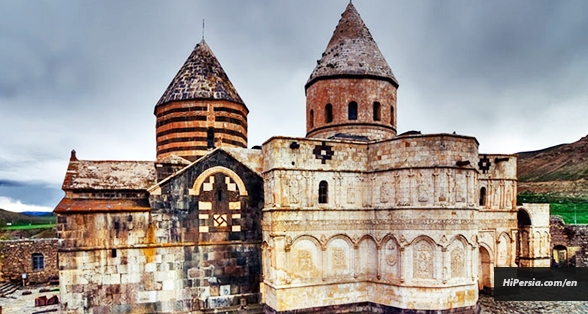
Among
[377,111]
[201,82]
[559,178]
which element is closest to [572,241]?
[377,111]

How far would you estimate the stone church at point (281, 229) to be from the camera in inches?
518

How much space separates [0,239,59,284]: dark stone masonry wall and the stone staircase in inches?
24.4

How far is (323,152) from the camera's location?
14.4 m

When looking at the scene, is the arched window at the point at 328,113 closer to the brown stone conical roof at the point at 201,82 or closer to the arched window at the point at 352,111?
the arched window at the point at 352,111

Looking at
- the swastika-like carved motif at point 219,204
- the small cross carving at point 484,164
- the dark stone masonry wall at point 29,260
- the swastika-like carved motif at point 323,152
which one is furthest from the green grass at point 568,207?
the dark stone masonry wall at point 29,260

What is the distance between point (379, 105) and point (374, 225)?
613cm

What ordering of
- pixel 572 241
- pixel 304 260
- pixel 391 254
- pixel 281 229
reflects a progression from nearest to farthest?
pixel 281 229, pixel 304 260, pixel 391 254, pixel 572 241

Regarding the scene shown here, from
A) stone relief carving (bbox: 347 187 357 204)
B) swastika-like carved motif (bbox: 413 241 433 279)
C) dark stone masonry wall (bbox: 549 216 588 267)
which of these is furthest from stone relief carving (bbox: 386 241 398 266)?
dark stone masonry wall (bbox: 549 216 588 267)

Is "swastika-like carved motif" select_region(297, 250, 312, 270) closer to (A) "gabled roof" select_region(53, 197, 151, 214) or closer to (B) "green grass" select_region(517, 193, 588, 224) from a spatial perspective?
(A) "gabled roof" select_region(53, 197, 151, 214)

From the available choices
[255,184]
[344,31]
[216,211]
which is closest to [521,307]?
[255,184]

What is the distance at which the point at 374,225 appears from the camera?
14578mm

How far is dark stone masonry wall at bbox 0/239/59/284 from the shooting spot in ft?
74.2

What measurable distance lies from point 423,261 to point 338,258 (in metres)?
2.98

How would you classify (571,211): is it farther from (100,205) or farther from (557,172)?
(100,205)
